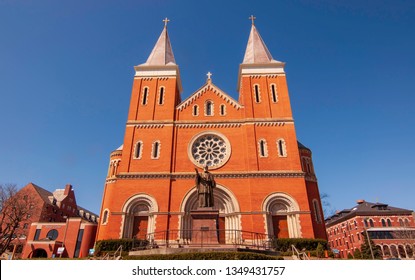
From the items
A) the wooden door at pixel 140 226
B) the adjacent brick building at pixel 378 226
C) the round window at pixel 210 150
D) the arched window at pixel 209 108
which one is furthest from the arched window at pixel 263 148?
the adjacent brick building at pixel 378 226

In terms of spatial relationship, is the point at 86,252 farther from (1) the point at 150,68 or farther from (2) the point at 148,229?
(1) the point at 150,68

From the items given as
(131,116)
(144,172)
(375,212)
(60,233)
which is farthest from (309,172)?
(60,233)

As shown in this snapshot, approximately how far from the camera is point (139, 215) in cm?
2344

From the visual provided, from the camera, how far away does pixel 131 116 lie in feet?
90.8

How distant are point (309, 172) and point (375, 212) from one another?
3155cm

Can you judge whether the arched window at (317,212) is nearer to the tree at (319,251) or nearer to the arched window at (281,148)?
the arched window at (281,148)

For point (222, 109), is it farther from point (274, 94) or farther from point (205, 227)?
point (205, 227)

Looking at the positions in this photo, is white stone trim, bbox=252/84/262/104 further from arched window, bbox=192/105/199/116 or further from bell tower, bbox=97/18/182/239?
bell tower, bbox=97/18/182/239

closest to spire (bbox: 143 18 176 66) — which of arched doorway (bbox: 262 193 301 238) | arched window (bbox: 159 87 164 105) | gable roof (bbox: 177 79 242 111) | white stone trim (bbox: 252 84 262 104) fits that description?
arched window (bbox: 159 87 164 105)

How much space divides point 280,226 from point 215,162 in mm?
8096

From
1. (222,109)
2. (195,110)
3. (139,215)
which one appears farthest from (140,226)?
(222,109)

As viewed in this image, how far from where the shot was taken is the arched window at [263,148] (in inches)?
994

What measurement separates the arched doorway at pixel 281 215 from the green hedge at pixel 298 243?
4.26ft

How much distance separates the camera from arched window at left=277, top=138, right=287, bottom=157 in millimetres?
25203
